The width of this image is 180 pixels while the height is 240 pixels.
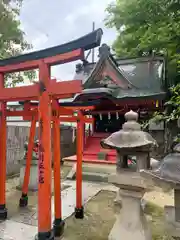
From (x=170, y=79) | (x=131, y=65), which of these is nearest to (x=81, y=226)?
(x=170, y=79)

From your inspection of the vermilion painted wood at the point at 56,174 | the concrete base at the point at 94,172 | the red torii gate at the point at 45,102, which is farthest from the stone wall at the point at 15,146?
the red torii gate at the point at 45,102

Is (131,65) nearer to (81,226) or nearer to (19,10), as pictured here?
(19,10)

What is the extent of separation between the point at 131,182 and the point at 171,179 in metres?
0.56

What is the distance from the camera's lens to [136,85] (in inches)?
315

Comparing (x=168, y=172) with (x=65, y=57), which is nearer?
(x=168, y=172)

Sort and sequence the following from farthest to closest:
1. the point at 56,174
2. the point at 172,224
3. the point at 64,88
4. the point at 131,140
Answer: the point at 56,174, the point at 64,88, the point at 131,140, the point at 172,224

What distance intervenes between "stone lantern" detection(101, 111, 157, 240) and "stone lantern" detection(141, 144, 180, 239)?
289 mm

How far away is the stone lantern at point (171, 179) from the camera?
205cm

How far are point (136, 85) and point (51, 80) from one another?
213 inches

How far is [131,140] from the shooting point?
2.45 meters

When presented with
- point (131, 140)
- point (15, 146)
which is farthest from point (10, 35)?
point (131, 140)

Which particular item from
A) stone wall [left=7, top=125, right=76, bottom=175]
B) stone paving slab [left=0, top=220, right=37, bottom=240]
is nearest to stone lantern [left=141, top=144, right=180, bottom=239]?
stone paving slab [left=0, top=220, right=37, bottom=240]

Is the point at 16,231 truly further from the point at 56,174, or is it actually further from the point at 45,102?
the point at 45,102

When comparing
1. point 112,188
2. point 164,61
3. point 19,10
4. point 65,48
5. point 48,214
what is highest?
point 19,10
